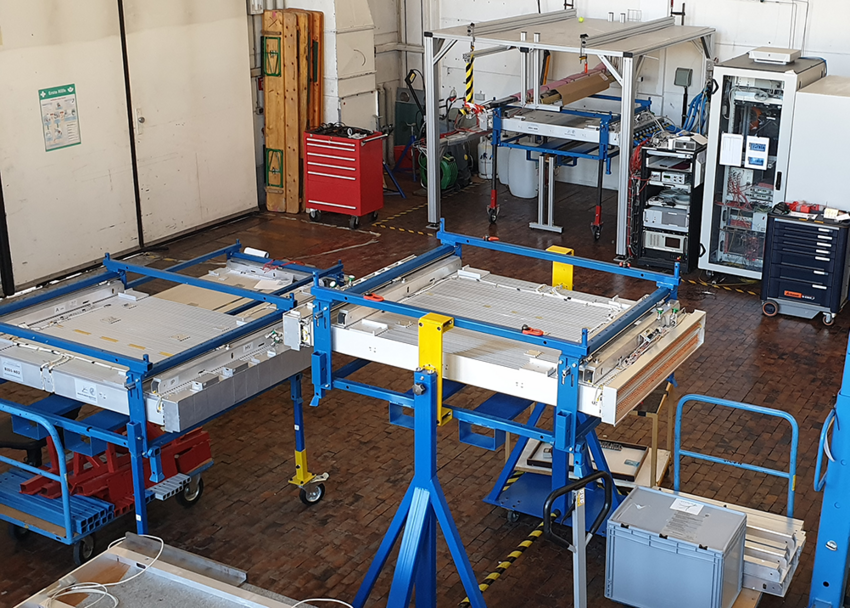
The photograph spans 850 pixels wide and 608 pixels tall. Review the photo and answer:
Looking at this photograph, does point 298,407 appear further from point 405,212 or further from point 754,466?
point 405,212

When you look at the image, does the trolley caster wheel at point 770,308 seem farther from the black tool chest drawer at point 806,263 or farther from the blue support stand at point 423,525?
the blue support stand at point 423,525

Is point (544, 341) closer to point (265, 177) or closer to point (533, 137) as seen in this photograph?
point (533, 137)

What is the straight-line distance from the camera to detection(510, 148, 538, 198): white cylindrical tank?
45.5 ft

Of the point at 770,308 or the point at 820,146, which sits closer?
the point at 820,146

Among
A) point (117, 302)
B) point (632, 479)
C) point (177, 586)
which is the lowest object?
point (632, 479)

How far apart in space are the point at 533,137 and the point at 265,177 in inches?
142

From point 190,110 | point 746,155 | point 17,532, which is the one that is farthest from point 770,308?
point 17,532

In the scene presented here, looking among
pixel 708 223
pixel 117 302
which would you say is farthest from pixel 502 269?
pixel 117 302

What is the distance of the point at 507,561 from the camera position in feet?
20.8

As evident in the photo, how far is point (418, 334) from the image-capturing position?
17.3 ft

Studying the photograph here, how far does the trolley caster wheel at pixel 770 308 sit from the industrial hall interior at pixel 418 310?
6 cm

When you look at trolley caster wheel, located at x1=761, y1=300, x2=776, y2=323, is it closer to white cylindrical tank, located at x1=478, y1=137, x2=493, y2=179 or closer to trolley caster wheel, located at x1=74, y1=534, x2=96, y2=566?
white cylindrical tank, located at x1=478, y1=137, x2=493, y2=179

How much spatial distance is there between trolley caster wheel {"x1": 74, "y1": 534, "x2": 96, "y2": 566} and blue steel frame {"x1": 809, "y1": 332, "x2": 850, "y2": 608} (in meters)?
4.23

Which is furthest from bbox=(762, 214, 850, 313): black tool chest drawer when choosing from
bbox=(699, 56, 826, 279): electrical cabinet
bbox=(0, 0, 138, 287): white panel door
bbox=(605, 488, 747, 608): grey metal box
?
bbox=(0, 0, 138, 287): white panel door
